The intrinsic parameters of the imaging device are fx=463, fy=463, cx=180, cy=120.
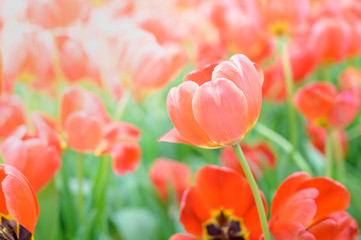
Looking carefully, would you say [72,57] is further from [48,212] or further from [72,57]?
[48,212]

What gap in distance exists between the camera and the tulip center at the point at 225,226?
35 centimetres

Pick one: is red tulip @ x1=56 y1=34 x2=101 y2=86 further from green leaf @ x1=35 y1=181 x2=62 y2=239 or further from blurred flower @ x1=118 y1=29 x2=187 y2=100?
green leaf @ x1=35 y1=181 x2=62 y2=239

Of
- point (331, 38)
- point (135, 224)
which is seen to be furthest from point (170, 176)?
point (331, 38)

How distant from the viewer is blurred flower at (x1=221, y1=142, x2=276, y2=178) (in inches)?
22.1

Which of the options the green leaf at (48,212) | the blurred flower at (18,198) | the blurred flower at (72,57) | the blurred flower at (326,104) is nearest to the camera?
the blurred flower at (18,198)

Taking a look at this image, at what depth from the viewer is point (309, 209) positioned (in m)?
0.29

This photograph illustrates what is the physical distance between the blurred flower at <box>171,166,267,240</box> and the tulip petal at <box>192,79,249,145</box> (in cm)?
6

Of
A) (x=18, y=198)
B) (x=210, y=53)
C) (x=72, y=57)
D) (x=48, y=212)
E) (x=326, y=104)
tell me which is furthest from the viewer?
(x=210, y=53)

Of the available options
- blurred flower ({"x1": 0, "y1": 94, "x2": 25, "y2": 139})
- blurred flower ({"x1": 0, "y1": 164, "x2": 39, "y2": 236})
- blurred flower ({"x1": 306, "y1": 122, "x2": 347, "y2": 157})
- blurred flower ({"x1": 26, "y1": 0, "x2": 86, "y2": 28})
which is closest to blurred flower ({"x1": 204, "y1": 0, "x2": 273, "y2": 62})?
blurred flower ({"x1": 306, "y1": 122, "x2": 347, "y2": 157})

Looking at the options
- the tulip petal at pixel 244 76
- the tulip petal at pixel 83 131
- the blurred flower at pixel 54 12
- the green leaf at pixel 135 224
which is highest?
the blurred flower at pixel 54 12

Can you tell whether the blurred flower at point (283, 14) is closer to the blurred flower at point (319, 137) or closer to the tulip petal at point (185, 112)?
the blurred flower at point (319, 137)

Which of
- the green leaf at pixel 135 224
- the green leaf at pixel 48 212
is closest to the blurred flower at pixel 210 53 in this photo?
the green leaf at pixel 135 224

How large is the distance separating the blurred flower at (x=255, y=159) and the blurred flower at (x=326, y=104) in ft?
0.31

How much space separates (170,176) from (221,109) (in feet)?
1.15
